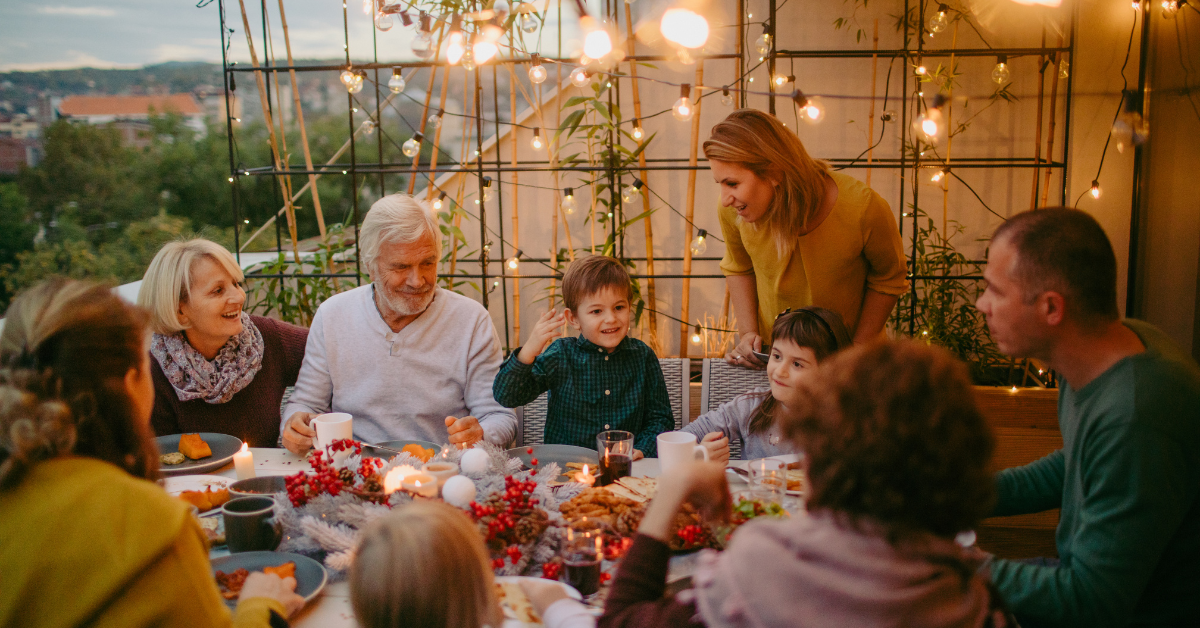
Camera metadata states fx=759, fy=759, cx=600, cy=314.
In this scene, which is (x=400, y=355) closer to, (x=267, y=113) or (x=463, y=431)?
(x=463, y=431)

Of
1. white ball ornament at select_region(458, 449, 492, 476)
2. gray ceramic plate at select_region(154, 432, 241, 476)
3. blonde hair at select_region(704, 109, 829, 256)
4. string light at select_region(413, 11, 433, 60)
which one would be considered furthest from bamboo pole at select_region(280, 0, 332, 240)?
white ball ornament at select_region(458, 449, 492, 476)

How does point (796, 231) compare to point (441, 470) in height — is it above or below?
above

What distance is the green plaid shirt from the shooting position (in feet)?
7.41

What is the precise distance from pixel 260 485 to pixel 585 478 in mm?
665

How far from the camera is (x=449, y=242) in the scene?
421cm

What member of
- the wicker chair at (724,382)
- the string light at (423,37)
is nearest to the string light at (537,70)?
the string light at (423,37)

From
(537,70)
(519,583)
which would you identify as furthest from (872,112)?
(519,583)

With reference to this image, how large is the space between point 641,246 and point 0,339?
11.8ft

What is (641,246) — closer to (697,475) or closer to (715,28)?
(715,28)

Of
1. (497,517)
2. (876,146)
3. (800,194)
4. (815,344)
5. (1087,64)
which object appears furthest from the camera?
(876,146)

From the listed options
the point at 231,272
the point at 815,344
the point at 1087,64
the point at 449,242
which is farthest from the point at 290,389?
the point at 1087,64

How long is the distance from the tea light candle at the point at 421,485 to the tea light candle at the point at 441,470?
1.2 inches

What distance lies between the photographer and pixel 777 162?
2016mm

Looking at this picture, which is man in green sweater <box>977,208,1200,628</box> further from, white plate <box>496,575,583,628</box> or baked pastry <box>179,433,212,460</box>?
baked pastry <box>179,433,212,460</box>
